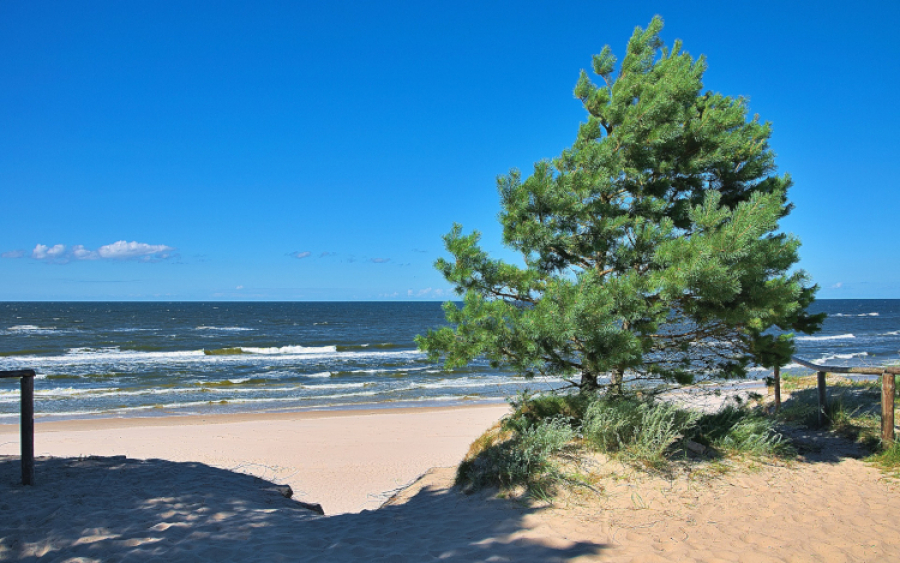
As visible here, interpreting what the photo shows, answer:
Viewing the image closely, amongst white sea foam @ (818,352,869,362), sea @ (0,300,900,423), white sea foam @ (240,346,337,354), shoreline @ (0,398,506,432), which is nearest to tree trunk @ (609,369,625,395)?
sea @ (0,300,900,423)

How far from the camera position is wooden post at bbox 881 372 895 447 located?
21.2 ft

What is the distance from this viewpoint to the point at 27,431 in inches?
214

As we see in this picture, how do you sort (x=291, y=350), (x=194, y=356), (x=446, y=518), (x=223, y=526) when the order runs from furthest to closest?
(x=291, y=350), (x=194, y=356), (x=446, y=518), (x=223, y=526)

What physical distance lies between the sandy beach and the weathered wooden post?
17 centimetres

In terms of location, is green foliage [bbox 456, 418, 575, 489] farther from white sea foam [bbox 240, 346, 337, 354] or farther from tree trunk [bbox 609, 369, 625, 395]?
white sea foam [bbox 240, 346, 337, 354]

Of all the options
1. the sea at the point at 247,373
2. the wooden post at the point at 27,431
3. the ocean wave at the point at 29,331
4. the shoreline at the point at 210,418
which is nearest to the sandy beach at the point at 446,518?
the wooden post at the point at 27,431

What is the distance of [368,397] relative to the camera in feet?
60.8

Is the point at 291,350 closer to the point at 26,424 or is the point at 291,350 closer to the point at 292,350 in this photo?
the point at 292,350

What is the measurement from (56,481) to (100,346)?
3384 cm

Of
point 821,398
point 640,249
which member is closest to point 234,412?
point 640,249

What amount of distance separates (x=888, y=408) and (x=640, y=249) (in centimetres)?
385

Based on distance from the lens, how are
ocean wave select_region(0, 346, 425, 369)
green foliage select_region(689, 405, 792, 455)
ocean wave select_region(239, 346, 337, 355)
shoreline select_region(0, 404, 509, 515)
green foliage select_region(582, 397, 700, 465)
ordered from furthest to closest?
ocean wave select_region(239, 346, 337, 355), ocean wave select_region(0, 346, 425, 369), shoreline select_region(0, 404, 509, 515), green foliage select_region(689, 405, 792, 455), green foliage select_region(582, 397, 700, 465)

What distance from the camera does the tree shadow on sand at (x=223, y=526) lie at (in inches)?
159

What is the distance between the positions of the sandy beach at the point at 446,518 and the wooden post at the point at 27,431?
0.16 m
